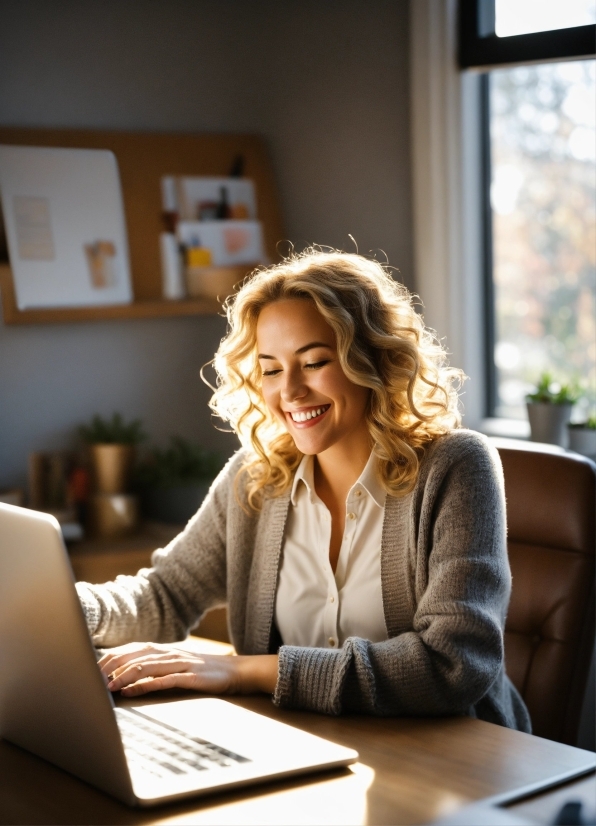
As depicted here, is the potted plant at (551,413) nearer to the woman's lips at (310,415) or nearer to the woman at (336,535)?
the woman at (336,535)

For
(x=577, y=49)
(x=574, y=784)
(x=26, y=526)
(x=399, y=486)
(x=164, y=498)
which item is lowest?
(x=164, y=498)

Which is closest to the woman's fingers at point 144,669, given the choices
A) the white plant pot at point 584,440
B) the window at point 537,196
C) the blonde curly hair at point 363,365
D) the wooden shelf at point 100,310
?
the blonde curly hair at point 363,365

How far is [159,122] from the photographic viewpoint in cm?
325

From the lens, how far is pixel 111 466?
3057 mm

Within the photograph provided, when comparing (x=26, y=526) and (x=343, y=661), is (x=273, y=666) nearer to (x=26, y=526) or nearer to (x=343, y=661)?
(x=343, y=661)

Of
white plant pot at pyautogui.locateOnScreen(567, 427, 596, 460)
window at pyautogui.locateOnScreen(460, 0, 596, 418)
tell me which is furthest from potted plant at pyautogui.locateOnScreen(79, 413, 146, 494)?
white plant pot at pyautogui.locateOnScreen(567, 427, 596, 460)

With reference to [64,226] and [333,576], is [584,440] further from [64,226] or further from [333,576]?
[64,226]

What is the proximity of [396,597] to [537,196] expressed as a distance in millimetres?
1739

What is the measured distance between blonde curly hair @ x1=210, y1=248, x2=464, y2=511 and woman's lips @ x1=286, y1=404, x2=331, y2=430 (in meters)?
0.07

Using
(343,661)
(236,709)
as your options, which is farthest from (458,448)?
(236,709)

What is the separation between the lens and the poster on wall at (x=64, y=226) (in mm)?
2914

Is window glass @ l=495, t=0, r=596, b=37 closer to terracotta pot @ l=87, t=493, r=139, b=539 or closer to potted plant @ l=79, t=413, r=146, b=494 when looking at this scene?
potted plant @ l=79, t=413, r=146, b=494

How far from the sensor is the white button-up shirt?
66.5 inches

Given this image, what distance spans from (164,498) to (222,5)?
5.30 ft
